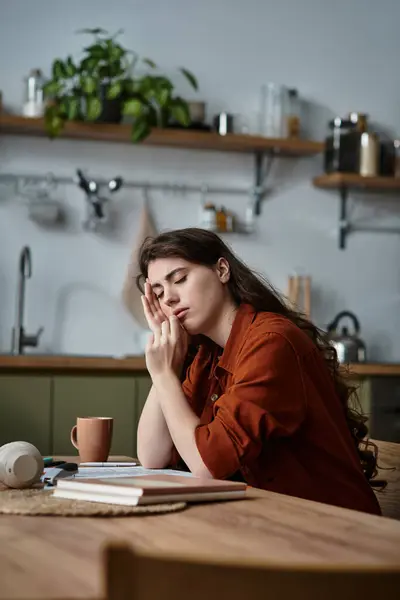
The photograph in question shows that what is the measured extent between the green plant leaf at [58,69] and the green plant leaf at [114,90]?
0.22 metres

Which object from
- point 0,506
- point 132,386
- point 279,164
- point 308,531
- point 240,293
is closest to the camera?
point 308,531

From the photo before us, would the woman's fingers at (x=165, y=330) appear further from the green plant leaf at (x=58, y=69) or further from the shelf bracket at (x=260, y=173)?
the shelf bracket at (x=260, y=173)

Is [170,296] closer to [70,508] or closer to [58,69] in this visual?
[70,508]

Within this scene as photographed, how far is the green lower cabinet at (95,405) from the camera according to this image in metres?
3.96

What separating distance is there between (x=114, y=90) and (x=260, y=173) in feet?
2.91

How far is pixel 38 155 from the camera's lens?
4.57m

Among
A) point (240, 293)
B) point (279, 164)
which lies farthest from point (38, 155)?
point (240, 293)

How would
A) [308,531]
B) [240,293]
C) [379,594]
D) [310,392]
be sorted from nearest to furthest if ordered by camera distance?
[379,594] < [308,531] < [310,392] < [240,293]

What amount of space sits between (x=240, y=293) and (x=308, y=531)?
1.08m

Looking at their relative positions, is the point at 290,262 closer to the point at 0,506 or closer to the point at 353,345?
the point at 353,345

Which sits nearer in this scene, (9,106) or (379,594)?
(379,594)

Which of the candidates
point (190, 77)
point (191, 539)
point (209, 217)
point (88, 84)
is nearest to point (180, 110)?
point (190, 77)

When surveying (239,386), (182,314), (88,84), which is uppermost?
(88,84)

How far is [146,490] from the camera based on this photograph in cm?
137
